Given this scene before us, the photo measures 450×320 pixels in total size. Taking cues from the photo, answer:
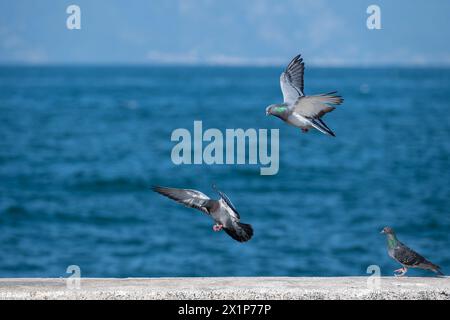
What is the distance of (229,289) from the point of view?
7.80m

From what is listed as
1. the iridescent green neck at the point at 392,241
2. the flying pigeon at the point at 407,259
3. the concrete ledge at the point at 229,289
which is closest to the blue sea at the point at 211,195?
the iridescent green neck at the point at 392,241

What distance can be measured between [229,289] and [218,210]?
1.11 meters

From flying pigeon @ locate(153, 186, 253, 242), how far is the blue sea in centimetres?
2106

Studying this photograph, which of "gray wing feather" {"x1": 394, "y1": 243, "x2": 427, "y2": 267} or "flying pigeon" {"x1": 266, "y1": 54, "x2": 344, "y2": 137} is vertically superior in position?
"flying pigeon" {"x1": 266, "y1": 54, "x2": 344, "y2": 137}

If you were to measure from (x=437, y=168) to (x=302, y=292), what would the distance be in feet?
182

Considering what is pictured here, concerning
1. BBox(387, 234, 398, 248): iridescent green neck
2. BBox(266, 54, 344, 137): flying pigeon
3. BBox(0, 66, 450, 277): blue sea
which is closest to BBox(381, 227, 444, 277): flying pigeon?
BBox(387, 234, 398, 248): iridescent green neck

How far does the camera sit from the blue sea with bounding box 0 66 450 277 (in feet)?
107

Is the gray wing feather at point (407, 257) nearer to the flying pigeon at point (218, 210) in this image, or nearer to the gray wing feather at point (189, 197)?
the flying pigeon at point (218, 210)

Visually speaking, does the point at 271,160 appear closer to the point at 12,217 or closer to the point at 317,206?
the point at 12,217

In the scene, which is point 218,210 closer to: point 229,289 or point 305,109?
point 305,109

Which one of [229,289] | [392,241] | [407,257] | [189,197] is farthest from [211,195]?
[189,197]

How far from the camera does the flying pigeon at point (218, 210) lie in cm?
688

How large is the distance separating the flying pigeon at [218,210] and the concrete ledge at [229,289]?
85 cm

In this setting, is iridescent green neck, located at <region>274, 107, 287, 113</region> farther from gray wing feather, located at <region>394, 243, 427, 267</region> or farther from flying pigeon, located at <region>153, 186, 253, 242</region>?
gray wing feather, located at <region>394, 243, 427, 267</region>
